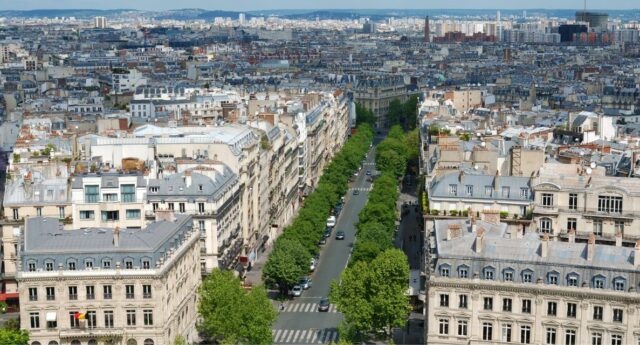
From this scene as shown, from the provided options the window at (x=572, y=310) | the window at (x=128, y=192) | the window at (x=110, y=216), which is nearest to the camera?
the window at (x=572, y=310)

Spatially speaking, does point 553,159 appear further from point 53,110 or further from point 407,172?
point 53,110

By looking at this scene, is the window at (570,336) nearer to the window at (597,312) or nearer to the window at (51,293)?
the window at (597,312)

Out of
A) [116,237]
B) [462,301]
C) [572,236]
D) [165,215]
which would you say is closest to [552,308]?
[462,301]

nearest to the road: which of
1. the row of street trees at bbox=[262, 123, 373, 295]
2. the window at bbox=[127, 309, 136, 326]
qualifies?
the row of street trees at bbox=[262, 123, 373, 295]

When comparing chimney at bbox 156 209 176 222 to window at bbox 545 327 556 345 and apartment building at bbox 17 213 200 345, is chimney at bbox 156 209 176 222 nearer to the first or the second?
apartment building at bbox 17 213 200 345

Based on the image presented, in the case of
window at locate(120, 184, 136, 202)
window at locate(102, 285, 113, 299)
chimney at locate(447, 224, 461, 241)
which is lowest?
window at locate(102, 285, 113, 299)

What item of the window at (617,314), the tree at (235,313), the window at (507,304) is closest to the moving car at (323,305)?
the tree at (235,313)
